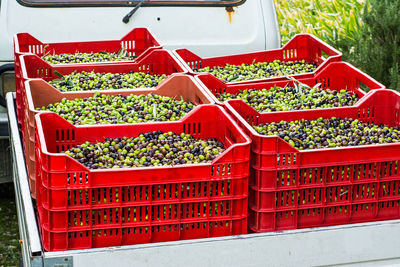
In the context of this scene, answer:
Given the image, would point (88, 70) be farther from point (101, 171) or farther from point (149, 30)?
point (101, 171)

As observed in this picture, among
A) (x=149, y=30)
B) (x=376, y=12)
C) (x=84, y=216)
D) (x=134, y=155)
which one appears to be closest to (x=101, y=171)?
(x=84, y=216)

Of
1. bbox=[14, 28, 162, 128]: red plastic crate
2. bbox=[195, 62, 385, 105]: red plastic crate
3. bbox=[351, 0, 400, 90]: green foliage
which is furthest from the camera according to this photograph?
bbox=[351, 0, 400, 90]: green foliage

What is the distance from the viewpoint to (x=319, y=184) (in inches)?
109

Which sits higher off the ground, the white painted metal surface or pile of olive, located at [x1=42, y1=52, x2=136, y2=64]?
the white painted metal surface

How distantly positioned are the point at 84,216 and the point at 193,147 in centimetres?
65

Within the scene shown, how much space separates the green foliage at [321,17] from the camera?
8766 millimetres

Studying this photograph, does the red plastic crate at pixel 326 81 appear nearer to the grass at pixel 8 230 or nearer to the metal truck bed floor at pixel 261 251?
the metal truck bed floor at pixel 261 251

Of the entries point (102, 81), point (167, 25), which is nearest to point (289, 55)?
point (167, 25)

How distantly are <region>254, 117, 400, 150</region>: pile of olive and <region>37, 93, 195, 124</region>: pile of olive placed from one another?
1.66ft

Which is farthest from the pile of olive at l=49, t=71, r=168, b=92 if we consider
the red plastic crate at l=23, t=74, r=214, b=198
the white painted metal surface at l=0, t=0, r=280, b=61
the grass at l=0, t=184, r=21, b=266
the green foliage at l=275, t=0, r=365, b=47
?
the green foliage at l=275, t=0, r=365, b=47

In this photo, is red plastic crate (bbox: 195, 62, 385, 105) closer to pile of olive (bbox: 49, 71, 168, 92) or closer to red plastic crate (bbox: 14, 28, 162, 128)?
pile of olive (bbox: 49, 71, 168, 92)

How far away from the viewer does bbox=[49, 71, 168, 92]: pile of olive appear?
4008mm

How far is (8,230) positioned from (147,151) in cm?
280

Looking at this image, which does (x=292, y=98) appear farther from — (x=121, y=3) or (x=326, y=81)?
(x=121, y=3)
